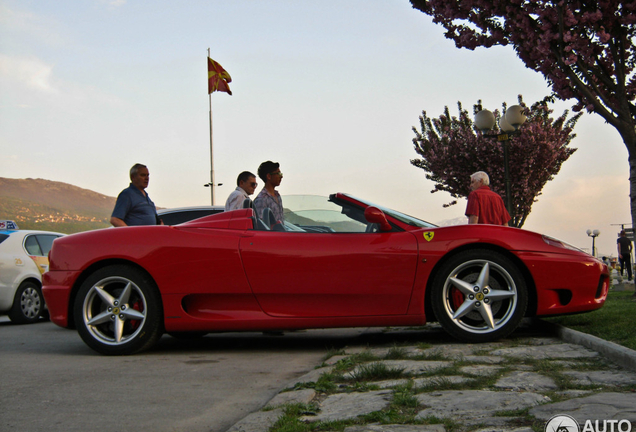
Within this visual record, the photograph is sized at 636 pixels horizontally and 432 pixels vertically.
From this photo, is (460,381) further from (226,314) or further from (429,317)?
(226,314)

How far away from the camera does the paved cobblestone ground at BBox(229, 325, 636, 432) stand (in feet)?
8.69

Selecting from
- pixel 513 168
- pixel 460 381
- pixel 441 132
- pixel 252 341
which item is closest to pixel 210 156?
pixel 441 132

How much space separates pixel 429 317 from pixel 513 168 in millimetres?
21094

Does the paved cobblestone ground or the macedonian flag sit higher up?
the macedonian flag

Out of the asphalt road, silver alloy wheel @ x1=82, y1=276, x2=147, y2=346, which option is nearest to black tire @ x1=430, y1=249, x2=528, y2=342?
the asphalt road

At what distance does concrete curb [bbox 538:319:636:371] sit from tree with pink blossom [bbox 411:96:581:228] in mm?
19810

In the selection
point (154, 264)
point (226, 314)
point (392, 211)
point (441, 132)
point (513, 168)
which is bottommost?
point (226, 314)

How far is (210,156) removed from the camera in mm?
44688

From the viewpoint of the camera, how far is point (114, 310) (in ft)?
17.3

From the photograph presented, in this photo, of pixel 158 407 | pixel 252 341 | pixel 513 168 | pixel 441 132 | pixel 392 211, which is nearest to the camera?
pixel 158 407

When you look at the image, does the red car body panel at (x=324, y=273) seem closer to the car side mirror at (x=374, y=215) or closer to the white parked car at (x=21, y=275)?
the car side mirror at (x=374, y=215)

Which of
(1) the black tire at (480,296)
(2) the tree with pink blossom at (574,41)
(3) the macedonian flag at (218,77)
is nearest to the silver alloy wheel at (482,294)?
(1) the black tire at (480,296)

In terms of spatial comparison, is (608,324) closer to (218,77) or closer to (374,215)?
(374,215)

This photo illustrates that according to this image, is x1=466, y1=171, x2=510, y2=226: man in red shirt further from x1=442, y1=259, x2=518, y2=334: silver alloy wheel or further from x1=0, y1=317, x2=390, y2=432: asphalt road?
x1=442, y1=259, x2=518, y2=334: silver alloy wheel
